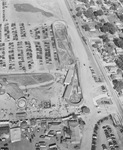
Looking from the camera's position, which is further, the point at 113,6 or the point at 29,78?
the point at 113,6

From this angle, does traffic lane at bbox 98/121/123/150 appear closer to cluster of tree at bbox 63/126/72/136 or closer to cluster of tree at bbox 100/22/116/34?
cluster of tree at bbox 63/126/72/136

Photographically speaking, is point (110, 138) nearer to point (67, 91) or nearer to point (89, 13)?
point (67, 91)

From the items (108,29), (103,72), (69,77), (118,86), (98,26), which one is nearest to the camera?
(118,86)

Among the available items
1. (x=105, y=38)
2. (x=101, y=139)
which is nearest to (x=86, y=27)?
(x=105, y=38)

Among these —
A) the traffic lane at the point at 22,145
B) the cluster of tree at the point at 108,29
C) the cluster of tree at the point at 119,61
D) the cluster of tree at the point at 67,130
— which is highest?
the cluster of tree at the point at 108,29

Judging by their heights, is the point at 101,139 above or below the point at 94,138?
below

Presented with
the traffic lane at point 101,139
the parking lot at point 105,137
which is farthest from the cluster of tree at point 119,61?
the traffic lane at point 101,139

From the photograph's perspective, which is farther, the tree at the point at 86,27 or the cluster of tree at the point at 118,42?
the tree at the point at 86,27

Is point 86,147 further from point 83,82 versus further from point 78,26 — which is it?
point 78,26

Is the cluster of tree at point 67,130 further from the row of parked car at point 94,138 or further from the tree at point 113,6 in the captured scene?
the tree at point 113,6
